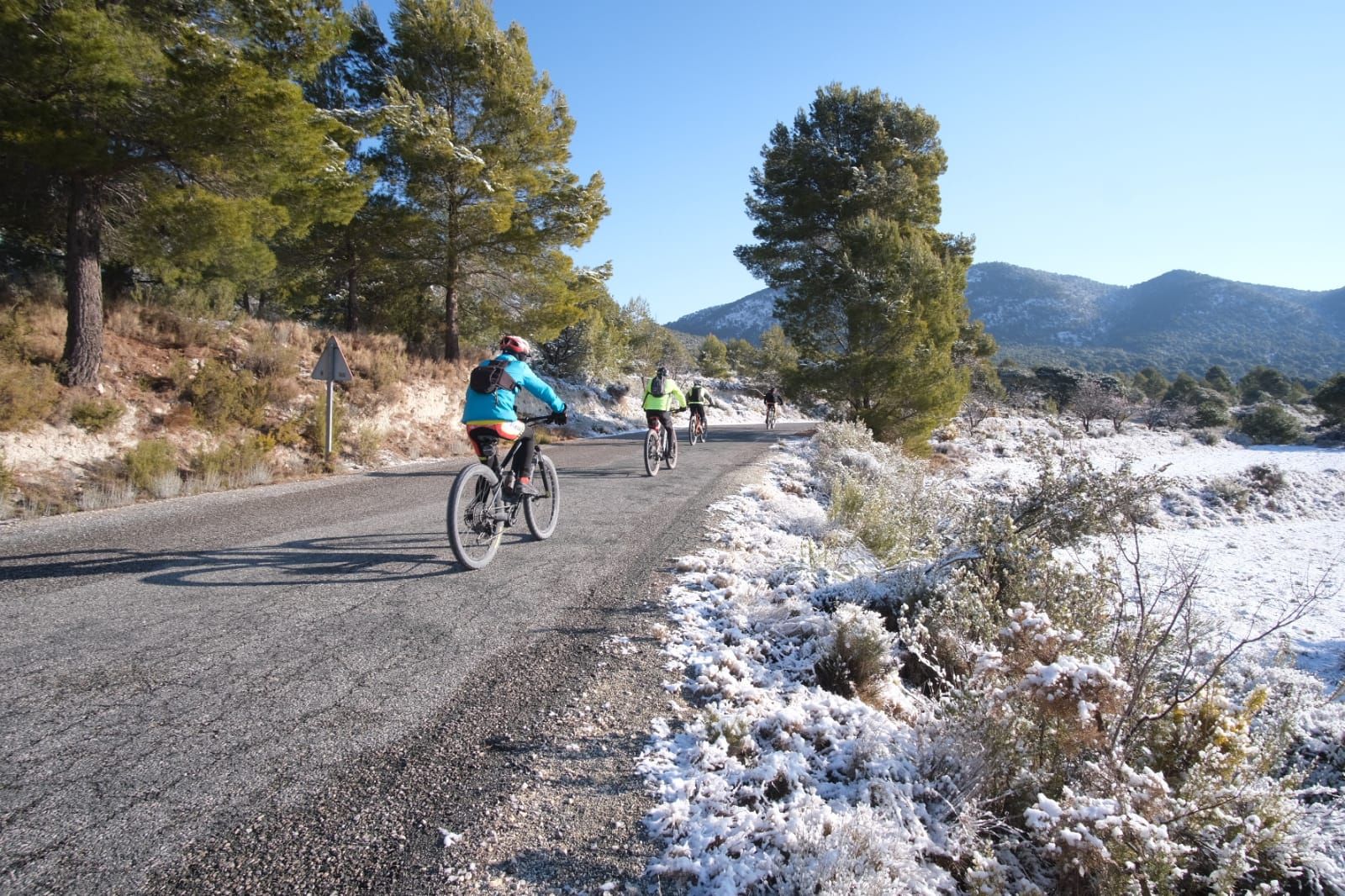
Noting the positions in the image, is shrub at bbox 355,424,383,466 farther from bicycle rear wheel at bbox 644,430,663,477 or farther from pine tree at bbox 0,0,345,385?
bicycle rear wheel at bbox 644,430,663,477

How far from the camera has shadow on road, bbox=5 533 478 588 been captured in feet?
14.7

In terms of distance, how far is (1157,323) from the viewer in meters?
153

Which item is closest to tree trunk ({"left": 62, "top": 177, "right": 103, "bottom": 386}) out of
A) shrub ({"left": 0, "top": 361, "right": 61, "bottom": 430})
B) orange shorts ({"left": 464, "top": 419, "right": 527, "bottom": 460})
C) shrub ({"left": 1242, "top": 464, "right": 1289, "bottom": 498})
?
shrub ({"left": 0, "top": 361, "right": 61, "bottom": 430})

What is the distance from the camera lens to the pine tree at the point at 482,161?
51.9 feet

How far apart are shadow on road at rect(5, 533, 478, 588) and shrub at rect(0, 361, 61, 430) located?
445 centimetres

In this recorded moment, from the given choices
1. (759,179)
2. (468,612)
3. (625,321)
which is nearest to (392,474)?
(468,612)

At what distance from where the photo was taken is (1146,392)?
172ft

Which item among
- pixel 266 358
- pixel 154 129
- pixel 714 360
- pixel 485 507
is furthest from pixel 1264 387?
pixel 154 129

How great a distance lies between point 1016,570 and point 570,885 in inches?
164

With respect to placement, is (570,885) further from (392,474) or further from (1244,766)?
(392,474)

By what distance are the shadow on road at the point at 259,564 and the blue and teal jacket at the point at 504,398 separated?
1.37 metres

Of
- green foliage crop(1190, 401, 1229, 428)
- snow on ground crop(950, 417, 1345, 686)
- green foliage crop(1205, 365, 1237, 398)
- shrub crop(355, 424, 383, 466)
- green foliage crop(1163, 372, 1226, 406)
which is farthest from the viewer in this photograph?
green foliage crop(1205, 365, 1237, 398)

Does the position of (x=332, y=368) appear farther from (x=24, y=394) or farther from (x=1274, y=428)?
(x=1274, y=428)

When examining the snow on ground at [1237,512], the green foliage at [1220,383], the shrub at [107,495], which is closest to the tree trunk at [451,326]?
the shrub at [107,495]
